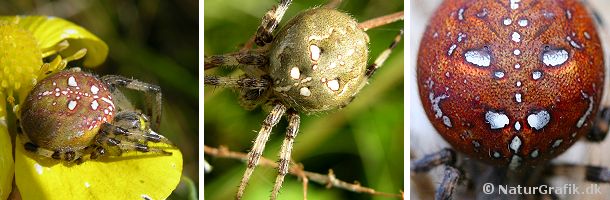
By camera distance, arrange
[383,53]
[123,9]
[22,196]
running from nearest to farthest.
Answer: [22,196] → [383,53] → [123,9]

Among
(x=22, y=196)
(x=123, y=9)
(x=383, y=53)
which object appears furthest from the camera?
(x=123, y=9)

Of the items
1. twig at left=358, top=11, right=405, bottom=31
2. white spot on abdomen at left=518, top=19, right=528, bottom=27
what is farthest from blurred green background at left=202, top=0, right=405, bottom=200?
white spot on abdomen at left=518, top=19, right=528, bottom=27

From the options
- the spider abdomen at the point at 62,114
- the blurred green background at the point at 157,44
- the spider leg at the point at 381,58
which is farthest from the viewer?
the blurred green background at the point at 157,44

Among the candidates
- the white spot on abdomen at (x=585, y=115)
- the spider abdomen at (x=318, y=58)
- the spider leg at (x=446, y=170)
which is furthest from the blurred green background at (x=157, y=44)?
the white spot on abdomen at (x=585, y=115)

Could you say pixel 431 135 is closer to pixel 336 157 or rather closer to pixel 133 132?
pixel 336 157

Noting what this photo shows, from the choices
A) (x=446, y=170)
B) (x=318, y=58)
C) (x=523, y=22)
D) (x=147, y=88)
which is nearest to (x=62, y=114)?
(x=147, y=88)

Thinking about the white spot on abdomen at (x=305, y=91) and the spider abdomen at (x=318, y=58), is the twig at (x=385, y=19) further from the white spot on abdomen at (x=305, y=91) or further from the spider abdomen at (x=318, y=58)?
the white spot on abdomen at (x=305, y=91)

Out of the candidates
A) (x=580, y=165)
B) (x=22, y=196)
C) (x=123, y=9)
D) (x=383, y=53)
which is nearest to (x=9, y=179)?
(x=22, y=196)
